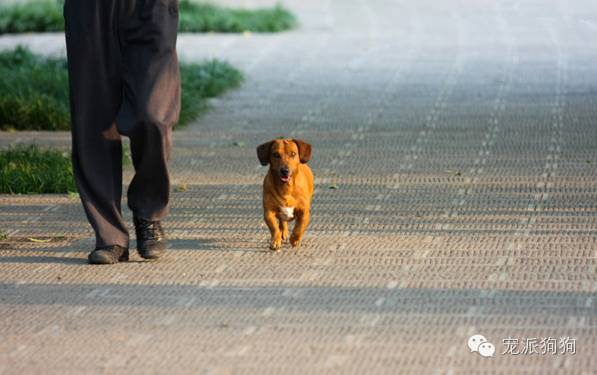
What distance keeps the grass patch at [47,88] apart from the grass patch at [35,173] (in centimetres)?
178

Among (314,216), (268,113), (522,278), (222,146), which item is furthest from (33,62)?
(522,278)

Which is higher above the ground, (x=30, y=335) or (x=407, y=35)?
(x=30, y=335)

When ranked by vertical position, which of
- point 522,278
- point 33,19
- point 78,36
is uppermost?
point 78,36

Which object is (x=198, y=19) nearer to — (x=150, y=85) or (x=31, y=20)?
(x=31, y=20)

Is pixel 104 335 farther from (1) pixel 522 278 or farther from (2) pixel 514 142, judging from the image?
(2) pixel 514 142

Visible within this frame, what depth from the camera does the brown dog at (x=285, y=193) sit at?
7.20 m

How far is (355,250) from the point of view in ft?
23.4

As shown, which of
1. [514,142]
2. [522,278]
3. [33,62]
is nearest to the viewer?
[522,278]

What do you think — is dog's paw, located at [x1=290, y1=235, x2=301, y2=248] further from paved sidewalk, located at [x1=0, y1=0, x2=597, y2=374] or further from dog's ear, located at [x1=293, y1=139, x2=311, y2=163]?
dog's ear, located at [x1=293, y1=139, x2=311, y2=163]

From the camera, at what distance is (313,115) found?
12148 millimetres

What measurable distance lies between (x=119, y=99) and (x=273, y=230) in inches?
37.9

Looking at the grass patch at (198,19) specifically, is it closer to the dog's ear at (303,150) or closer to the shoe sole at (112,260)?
the dog's ear at (303,150)

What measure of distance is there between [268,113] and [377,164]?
2.77 meters

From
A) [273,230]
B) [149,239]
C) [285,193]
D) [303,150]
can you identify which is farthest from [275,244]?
[149,239]
